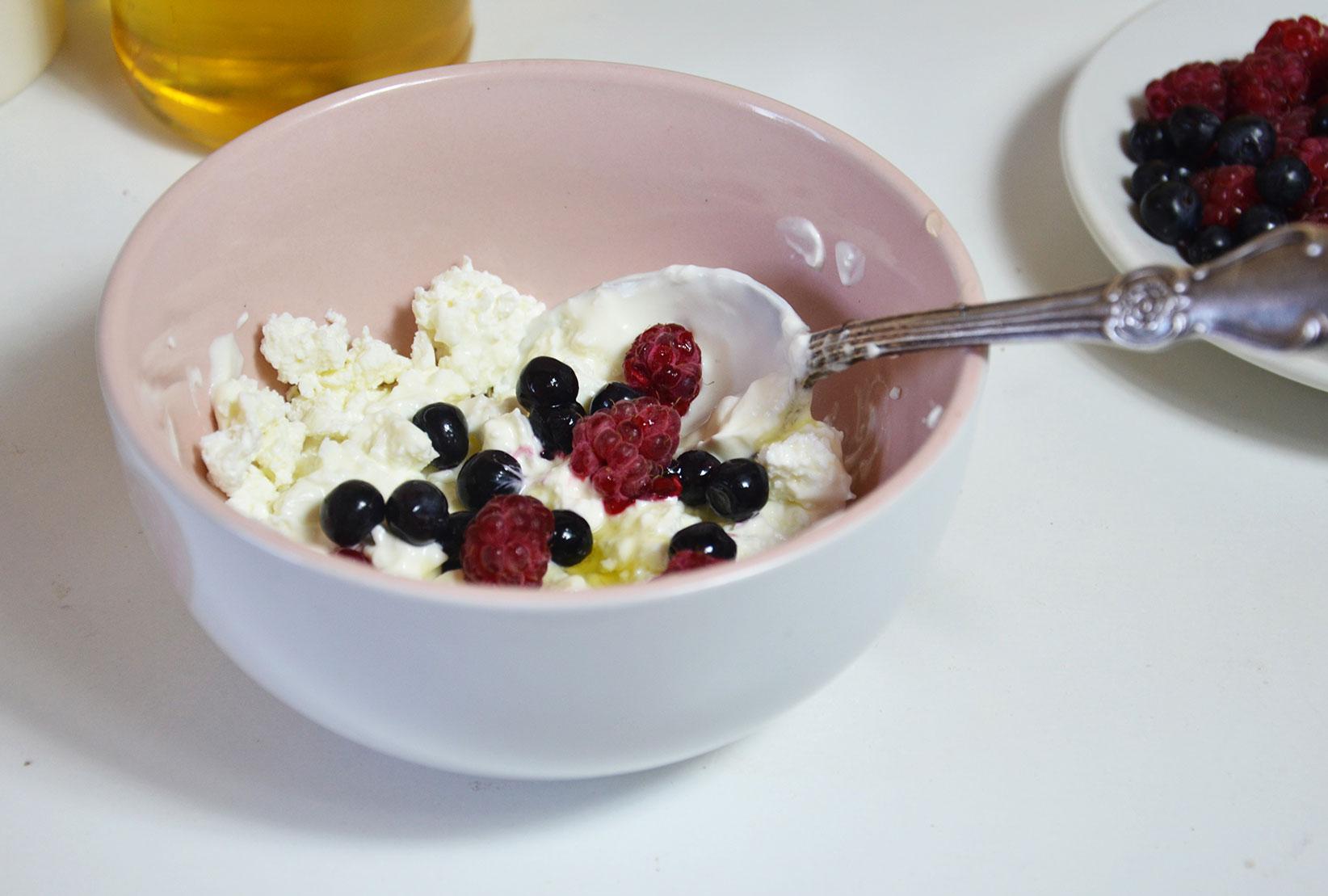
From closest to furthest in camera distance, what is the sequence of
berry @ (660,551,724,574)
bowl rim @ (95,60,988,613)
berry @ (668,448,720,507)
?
bowl rim @ (95,60,988,613) → berry @ (660,551,724,574) → berry @ (668,448,720,507)

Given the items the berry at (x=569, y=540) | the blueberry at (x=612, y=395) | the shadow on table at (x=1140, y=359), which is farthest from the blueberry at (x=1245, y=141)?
the berry at (x=569, y=540)

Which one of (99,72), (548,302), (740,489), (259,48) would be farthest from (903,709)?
(99,72)

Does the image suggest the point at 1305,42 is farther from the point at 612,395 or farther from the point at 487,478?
the point at 487,478

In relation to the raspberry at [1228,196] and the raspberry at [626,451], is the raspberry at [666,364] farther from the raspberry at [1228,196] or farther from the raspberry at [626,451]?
the raspberry at [1228,196]

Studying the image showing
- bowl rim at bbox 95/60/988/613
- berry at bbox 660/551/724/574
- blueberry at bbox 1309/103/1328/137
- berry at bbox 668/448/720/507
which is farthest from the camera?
blueberry at bbox 1309/103/1328/137

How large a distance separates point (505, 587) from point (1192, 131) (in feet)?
2.56

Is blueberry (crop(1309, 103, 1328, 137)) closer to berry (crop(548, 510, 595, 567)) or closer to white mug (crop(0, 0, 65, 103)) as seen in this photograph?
berry (crop(548, 510, 595, 567))

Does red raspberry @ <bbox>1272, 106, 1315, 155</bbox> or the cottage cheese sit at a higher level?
red raspberry @ <bbox>1272, 106, 1315, 155</bbox>

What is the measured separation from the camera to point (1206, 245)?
1073mm

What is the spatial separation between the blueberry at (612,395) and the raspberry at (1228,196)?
546mm

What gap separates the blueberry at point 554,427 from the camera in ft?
2.71

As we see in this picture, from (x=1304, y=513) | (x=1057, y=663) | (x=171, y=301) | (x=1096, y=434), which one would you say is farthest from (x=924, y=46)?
(x=171, y=301)

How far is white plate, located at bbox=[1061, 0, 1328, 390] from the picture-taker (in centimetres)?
103

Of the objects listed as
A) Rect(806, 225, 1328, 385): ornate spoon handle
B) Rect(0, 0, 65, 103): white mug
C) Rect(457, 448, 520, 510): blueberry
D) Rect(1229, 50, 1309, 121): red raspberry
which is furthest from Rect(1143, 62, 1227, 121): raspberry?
Rect(0, 0, 65, 103): white mug
